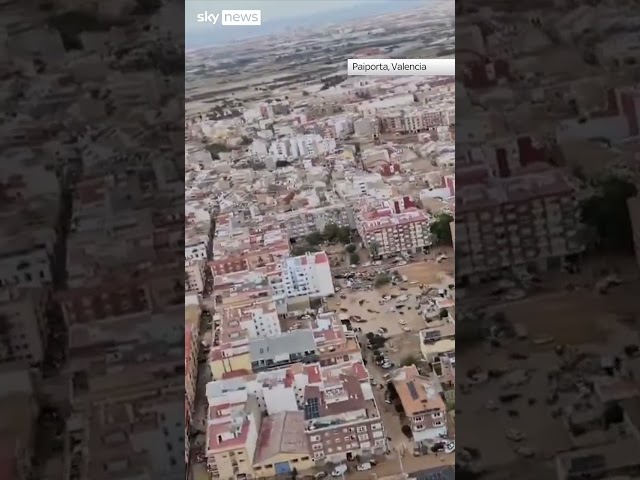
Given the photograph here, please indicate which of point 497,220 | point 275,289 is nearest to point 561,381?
point 497,220

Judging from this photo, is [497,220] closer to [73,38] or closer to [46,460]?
[73,38]

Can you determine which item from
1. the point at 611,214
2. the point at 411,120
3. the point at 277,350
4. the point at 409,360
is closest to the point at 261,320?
the point at 277,350

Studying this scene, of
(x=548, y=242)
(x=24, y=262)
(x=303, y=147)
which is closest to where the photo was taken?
(x=24, y=262)

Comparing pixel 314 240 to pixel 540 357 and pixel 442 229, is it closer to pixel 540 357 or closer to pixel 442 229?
pixel 442 229

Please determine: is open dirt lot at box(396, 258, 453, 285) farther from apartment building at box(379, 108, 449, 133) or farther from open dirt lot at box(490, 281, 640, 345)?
apartment building at box(379, 108, 449, 133)

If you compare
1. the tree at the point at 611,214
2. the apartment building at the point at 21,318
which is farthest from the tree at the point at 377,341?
the apartment building at the point at 21,318

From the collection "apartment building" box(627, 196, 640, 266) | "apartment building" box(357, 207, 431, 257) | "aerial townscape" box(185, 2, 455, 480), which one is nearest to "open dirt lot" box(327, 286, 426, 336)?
"aerial townscape" box(185, 2, 455, 480)
